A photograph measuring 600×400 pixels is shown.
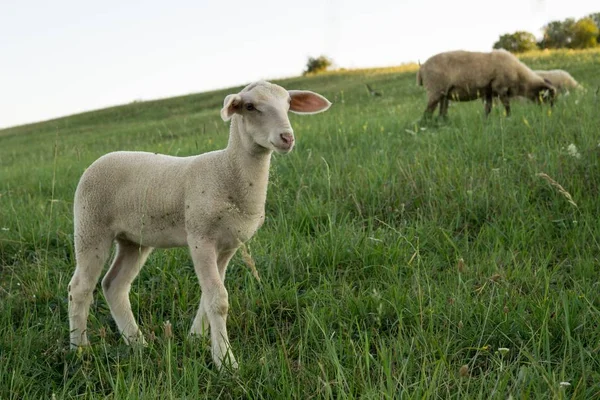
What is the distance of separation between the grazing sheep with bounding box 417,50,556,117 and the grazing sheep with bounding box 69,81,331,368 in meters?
6.37

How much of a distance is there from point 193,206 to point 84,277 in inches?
33.6

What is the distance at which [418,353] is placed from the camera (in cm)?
261

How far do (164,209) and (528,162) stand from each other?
3.25 m

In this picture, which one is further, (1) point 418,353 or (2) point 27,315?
(2) point 27,315

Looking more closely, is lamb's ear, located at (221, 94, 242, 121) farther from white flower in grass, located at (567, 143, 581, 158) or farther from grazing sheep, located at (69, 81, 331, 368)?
white flower in grass, located at (567, 143, 581, 158)

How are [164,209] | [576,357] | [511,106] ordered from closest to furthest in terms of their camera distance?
[576,357], [164,209], [511,106]

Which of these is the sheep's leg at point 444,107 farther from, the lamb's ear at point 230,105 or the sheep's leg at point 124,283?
the lamb's ear at point 230,105

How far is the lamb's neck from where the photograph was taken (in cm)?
288

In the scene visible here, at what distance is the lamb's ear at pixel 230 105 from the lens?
2578 millimetres

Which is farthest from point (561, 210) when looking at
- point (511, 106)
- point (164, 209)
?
point (511, 106)

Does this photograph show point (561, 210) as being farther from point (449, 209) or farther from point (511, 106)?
point (511, 106)

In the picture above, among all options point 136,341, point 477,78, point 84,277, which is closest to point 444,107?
point 477,78

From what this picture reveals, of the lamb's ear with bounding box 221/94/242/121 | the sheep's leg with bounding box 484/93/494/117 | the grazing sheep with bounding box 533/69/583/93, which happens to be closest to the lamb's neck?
the lamb's ear with bounding box 221/94/242/121

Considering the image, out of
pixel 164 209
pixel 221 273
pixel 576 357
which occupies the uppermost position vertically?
pixel 164 209
